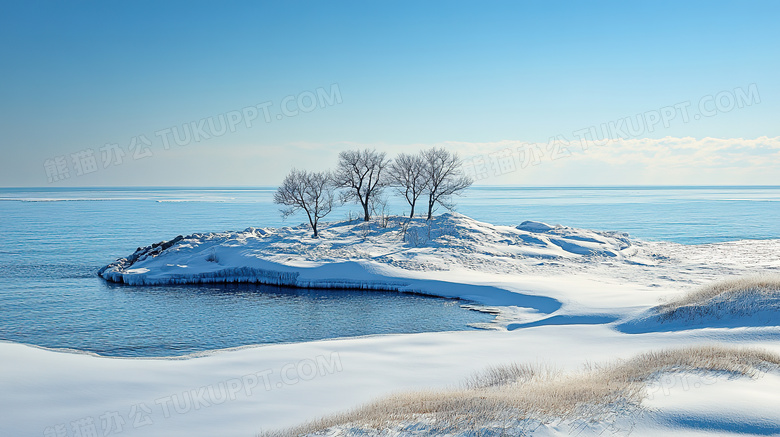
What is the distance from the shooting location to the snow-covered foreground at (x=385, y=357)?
9.18 meters

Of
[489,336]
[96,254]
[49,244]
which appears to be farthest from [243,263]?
Answer: [49,244]

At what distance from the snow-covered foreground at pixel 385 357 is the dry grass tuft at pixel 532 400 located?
1.59 feet

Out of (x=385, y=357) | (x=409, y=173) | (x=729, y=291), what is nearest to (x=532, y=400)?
(x=385, y=357)

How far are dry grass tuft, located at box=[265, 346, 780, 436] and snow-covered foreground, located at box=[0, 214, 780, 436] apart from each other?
486mm

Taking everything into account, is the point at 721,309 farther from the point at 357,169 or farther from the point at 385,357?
the point at 357,169

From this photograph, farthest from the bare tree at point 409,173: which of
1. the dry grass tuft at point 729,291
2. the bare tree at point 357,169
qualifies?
the dry grass tuft at point 729,291

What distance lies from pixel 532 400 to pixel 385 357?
6483 mm

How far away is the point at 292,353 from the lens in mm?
15086

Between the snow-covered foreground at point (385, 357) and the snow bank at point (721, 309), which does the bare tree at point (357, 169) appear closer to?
the snow-covered foreground at point (385, 357)

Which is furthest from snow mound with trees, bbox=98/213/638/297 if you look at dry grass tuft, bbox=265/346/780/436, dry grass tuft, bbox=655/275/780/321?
dry grass tuft, bbox=265/346/780/436

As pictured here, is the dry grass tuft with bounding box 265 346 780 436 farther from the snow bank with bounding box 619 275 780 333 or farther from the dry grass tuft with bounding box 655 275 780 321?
the dry grass tuft with bounding box 655 275 780 321

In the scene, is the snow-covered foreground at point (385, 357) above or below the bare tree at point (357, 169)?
below

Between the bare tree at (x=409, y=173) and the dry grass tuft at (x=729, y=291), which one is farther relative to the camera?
the bare tree at (x=409, y=173)

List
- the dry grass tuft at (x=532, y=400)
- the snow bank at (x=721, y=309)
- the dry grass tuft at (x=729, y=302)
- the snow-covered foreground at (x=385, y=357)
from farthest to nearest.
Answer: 1. the dry grass tuft at (x=729, y=302)
2. the snow bank at (x=721, y=309)
3. the snow-covered foreground at (x=385, y=357)
4. the dry grass tuft at (x=532, y=400)
